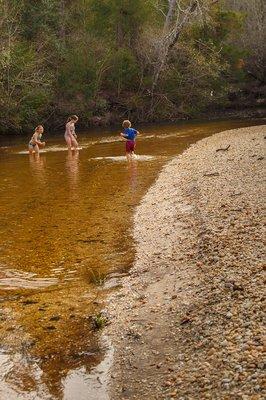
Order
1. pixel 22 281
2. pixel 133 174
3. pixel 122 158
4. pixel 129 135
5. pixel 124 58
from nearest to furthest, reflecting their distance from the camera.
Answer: pixel 22 281
pixel 133 174
pixel 129 135
pixel 122 158
pixel 124 58

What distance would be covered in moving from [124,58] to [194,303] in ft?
108

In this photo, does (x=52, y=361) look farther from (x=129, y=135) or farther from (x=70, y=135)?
(x=70, y=135)

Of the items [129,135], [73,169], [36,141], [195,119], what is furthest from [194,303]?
[195,119]

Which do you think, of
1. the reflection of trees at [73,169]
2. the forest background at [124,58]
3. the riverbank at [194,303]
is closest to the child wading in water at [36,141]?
the reflection of trees at [73,169]

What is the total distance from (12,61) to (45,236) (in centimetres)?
2032

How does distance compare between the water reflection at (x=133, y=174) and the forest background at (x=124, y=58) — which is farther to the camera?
the forest background at (x=124, y=58)

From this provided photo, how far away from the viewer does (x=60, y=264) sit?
25.8 feet

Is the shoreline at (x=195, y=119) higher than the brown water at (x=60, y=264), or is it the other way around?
the shoreline at (x=195, y=119)

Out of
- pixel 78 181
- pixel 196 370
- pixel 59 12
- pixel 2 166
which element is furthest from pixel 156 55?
pixel 196 370

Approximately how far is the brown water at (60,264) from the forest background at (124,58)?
1612 cm

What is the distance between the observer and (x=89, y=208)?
11.5 m

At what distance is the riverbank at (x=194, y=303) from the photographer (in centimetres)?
443

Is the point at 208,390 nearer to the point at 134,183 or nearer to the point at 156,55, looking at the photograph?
the point at 134,183

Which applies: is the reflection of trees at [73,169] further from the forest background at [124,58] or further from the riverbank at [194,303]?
the forest background at [124,58]
